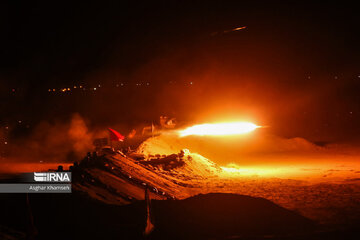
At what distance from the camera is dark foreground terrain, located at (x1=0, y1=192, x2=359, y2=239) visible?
935cm

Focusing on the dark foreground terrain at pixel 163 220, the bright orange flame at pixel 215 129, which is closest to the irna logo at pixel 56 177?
the dark foreground terrain at pixel 163 220

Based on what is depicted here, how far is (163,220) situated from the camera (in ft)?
32.8

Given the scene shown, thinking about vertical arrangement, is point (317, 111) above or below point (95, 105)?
below

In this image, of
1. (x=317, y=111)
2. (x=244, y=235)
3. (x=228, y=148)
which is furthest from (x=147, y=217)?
(x=317, y=111)

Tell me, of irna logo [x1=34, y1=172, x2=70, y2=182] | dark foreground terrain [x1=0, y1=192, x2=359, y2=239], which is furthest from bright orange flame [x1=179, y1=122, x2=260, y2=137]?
dark foreground terrain [x1=0, y1=192, x2=359, y2=239]

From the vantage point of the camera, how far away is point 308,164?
76.7ft

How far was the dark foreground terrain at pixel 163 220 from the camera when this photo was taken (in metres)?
9.35

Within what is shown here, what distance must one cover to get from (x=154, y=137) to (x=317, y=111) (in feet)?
96.1

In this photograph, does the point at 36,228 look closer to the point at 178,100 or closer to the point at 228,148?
the point at 228,148

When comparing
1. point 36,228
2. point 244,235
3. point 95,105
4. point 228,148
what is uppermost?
point 95,105

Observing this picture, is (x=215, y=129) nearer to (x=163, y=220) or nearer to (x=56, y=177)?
(x=56, y=177)

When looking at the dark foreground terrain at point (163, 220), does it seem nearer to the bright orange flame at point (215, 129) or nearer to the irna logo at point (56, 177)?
the irna logo at point (56, 177)

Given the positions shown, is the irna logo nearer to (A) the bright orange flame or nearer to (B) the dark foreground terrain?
(B) the dark foreground terrain

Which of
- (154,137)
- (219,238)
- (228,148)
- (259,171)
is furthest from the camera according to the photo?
(228,148)
